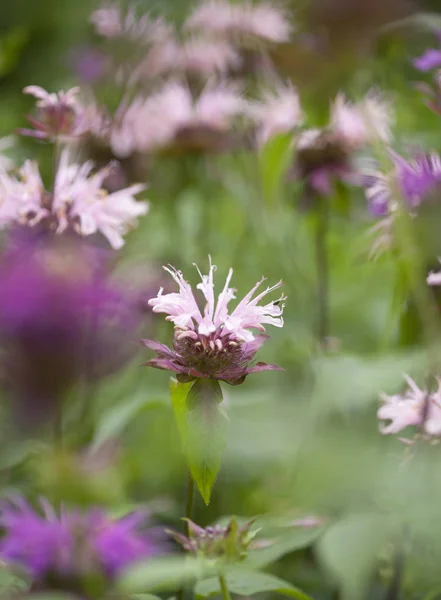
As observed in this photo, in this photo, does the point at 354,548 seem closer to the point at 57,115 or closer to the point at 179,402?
the point at 179,402

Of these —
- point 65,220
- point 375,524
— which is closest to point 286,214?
point 65,220

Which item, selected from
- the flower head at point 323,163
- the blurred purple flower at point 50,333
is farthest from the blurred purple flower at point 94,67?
the flower head at point 323,163

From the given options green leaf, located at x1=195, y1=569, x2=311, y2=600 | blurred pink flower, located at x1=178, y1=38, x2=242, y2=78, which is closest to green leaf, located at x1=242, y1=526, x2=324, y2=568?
green leaf, located at x1=195, y1=569, x2=311, y2=600

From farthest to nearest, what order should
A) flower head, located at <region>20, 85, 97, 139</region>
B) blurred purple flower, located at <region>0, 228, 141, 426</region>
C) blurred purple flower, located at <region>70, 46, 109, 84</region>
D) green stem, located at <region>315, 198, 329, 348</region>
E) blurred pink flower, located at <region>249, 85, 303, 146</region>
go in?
blurred pink flower, located at <region>249, 85, 303, 146</region>
green stem, located at <region>315, 198, 329, 348</region>
flower head, located at <region>20, 85, 97, 139</region>
blurred purple flower, located at <region>70, 46, 109, 84</region>
blurred purple flower, located at <region>0, 228, 141, 426</region>

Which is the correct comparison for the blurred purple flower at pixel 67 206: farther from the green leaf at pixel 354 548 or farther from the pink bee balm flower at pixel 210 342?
the green leaf at pixel 354 548

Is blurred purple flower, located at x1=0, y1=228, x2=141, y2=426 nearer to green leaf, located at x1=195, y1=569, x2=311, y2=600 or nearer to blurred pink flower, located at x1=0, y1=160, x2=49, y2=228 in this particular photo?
green leaf, located at x1=195, y1=569, x2=311, y2=600

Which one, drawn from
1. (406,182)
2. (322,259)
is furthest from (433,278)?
(322,259)

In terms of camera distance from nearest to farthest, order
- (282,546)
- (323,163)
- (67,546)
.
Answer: (67,546), (282,546), (323,163)

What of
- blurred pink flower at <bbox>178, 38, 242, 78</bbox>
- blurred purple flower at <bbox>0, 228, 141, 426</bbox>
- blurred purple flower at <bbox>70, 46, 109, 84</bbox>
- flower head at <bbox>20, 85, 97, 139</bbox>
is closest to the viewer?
blurred purple flower at <bbox>0, 228, 141, 426</bbox>
